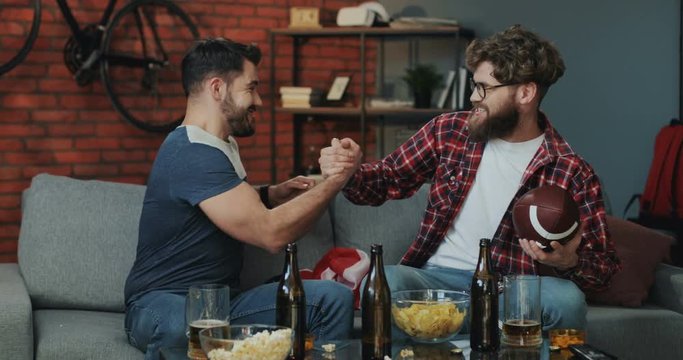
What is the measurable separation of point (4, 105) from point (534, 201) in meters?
3.45

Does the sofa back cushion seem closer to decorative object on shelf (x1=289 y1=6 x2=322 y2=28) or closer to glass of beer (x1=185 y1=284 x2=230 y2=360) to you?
glass of beer (x1=185 y1=284 x2=230 y2=360)

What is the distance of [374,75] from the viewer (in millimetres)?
6031

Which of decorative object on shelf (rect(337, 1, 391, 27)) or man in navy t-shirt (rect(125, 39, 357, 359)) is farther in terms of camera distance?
decorative object on shelf (rect(337, 1, 391, 27))

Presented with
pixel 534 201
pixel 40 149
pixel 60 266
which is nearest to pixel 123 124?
pixel 40 149

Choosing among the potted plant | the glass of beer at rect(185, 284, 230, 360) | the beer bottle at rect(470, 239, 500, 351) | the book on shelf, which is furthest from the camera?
the book on shelf

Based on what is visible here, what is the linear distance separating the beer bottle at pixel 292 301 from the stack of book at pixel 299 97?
11.3 feet

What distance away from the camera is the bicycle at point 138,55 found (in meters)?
5.32

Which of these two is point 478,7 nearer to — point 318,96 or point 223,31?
point 318,96

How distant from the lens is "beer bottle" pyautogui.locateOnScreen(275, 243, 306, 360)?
2.33 meters

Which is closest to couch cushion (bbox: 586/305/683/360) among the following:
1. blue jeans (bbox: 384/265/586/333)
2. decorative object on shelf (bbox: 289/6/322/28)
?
blue jeans (bbox: 384/265/586/333)

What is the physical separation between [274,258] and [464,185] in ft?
2.39

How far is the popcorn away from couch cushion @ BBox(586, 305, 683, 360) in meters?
1.42

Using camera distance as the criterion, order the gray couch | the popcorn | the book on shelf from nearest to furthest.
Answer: the popcorn < the gray couch < the book on shelf

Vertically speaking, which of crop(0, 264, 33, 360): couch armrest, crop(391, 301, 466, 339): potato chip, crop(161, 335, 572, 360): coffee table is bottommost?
crop(0, 264, 33, 360): couch armrest
